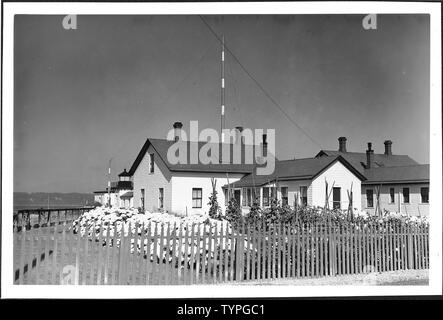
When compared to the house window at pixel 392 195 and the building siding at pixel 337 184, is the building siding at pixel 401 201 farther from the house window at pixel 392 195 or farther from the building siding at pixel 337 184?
the building siding at pixel 337 184

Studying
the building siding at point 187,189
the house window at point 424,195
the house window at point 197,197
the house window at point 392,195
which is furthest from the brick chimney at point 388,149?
the house window at point 197,197

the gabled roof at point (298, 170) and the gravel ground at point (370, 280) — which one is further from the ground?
the gabled roof at point (298, 170)

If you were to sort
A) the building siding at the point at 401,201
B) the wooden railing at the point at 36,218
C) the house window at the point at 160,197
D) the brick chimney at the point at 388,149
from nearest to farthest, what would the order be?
the wooden railing at the point at 36,218, the building siding at the point at 401,201, the house window at the point at 160,197, the brick chimney at the point at 388,149

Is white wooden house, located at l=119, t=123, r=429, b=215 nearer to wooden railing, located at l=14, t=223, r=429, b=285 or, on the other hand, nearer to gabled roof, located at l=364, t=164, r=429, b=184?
gabled roof, located at l=364, t=164, r=429, b=184

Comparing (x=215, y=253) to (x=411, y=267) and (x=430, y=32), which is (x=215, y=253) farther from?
(x=430, y=32)

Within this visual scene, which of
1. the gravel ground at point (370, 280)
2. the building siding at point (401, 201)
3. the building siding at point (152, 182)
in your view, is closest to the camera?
the gravel ground at point (370, 280)

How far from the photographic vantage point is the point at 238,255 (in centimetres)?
768

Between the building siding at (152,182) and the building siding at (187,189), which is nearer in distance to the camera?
the building siding at (187,189)

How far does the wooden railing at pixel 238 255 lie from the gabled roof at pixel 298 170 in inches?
363

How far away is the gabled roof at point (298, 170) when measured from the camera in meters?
18.5

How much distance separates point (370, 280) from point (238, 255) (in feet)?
8.92

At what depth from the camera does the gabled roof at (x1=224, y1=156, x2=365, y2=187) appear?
1852cm
